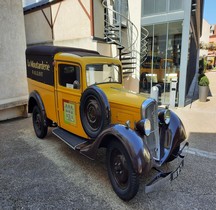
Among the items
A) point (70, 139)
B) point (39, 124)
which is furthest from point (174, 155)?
point (39, 124)

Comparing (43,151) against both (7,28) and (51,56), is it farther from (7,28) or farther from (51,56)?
(7,28)

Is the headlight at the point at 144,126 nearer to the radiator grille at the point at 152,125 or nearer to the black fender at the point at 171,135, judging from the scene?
the radiator grille at the point at 152,125

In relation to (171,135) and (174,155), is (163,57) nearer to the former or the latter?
(171,135)

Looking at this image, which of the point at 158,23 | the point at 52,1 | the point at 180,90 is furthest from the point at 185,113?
the point at 52,1

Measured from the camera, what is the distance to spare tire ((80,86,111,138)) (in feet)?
10.6

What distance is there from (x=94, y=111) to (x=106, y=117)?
0.30 metres

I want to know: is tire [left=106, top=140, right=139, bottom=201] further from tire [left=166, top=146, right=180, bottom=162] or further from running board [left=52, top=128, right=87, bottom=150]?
tire [left=166, top=146, right=180, bottom=162]

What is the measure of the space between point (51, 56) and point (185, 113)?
17.3 ft

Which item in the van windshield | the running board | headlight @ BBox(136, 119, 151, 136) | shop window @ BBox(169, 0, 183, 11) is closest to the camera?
headlight @ BBox(136, 119, 151, 136)

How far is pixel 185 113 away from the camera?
7410 millimetres

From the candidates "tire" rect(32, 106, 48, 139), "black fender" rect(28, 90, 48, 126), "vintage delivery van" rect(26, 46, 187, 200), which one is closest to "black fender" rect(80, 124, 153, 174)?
"vintage delivery van" rect(26, 46, 187, 200)

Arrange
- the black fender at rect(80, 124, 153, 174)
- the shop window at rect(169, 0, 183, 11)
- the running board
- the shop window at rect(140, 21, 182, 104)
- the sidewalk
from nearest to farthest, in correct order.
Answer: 1. the black fender at rect(80, 124, 153, 174)
2. the running board
3. the sidewalk
4. the shop window at rect(169, 0, 183, 11)
5. the shop window at rect(140, 21, 182, 104)

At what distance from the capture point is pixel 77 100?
3.79m

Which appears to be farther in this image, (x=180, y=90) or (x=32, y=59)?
(x=180, y=90)
